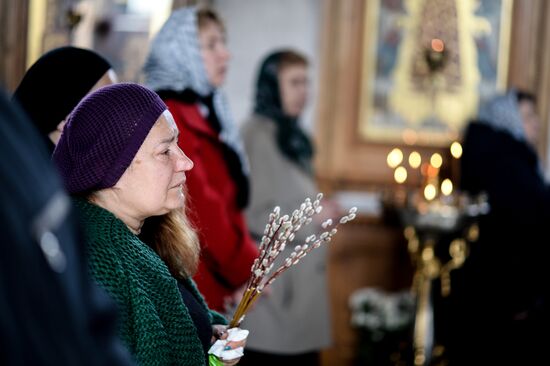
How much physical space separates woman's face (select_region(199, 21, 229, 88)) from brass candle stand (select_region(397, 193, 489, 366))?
173cm

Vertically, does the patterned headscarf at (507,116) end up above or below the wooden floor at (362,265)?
above

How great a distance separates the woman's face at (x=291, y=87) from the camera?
166 inches

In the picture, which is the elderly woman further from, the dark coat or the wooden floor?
the wooden floor

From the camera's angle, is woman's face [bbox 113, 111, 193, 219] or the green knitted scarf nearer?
the green knitted scarf

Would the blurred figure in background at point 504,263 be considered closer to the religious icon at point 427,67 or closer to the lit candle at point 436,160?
the lit candle at point 436,160

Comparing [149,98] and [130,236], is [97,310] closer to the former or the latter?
[130,236]

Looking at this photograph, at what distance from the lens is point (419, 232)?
4660mm

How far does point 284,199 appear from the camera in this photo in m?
4.06

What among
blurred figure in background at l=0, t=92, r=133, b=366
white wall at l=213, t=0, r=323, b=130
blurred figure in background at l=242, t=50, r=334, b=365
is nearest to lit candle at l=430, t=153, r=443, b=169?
white wall at l=213, t=0, r=323, b=130

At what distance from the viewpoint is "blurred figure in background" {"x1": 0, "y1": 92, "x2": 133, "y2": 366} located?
84 centimetres

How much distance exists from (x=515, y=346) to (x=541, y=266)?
16.7 inches

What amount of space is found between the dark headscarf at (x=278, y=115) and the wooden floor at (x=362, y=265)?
1455 millimetres

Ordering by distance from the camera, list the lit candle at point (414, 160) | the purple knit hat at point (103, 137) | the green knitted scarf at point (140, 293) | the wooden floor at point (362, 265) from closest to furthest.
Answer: the green knitted scarf at point (140, 293) → the purple knit hat at point (103, 137) → the lit candle at point (414, 160) → the wooden floor at point (362, 265)

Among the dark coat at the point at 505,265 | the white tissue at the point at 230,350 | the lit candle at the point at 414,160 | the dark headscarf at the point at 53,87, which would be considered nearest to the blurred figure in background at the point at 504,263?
the dark coat at the point at 505,265
